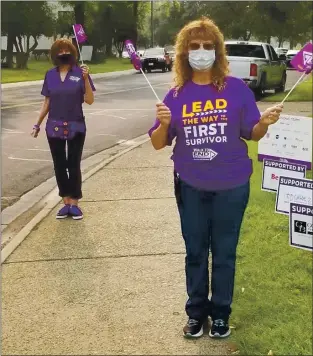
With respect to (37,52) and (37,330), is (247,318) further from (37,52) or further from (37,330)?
(37,52)

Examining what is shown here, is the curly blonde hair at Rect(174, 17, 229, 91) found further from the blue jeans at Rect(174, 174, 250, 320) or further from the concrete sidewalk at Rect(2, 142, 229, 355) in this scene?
the concrete sidewalk at Rect(2, 142, 229, 355)

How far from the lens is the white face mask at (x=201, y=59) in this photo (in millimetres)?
3374

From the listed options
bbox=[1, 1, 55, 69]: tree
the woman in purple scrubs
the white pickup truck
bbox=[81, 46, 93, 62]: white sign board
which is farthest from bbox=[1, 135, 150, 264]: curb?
bbox=[81, 46, 93, 62]: white sign board

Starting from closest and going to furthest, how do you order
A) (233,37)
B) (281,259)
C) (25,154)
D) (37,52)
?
1. (281,259)
2. (25,154)
3. (233,37)
4. (37,52)

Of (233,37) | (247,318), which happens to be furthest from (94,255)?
(233,37)

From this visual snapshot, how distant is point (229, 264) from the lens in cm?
360

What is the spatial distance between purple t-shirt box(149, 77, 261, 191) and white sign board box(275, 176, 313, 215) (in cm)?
78

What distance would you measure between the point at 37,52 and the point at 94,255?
5530cm

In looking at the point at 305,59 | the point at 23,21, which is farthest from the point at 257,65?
the point at 23,21

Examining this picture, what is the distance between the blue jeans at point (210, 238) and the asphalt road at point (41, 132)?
3.96 m

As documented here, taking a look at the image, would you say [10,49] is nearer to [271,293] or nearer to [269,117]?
[271,293]

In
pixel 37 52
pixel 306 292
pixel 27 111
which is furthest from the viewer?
pixel 37 52

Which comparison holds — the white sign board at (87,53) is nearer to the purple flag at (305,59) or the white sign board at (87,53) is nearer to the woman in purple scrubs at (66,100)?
the woman in purple scrubs at (66,100)

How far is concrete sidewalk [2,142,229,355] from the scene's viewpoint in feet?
11.7
